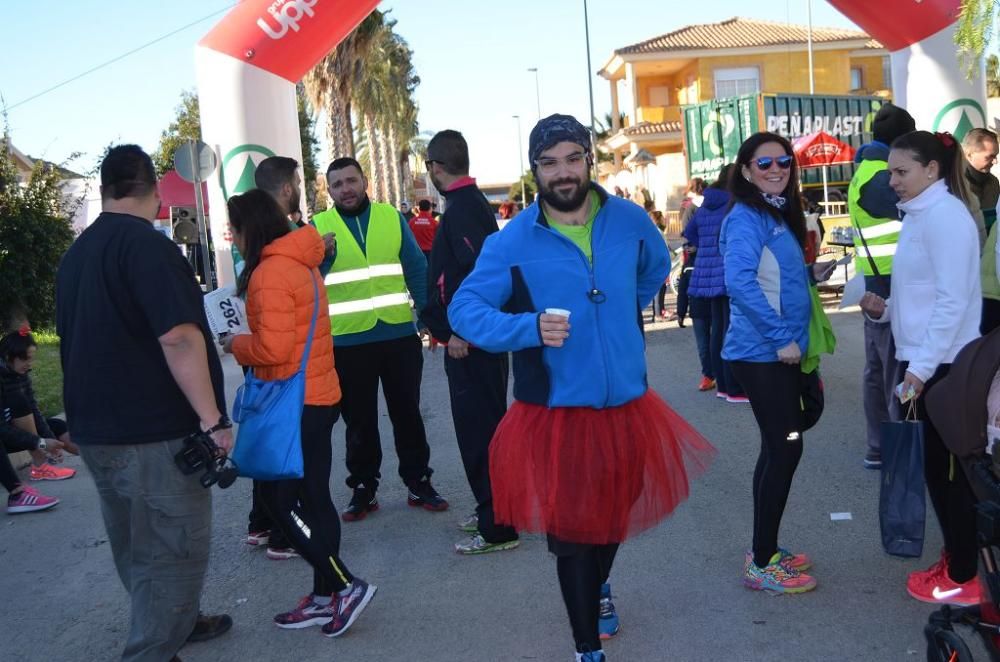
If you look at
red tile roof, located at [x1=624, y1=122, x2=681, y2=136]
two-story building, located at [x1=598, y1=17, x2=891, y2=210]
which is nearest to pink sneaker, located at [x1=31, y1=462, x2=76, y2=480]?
two-story building, located at [x1=598, y1=17, x2=891, y2=210]

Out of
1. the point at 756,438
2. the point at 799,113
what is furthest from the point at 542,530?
the point at 799,113

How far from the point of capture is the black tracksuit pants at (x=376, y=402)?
5883 mm

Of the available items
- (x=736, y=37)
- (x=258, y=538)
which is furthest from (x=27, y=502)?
(x=736, y=37)

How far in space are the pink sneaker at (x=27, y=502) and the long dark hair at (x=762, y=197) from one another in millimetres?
5103

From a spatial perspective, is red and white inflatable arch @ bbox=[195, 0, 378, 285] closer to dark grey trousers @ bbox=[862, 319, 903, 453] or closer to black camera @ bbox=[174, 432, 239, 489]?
dark grey trousers @ bbox=[862, 319, 903, 453]

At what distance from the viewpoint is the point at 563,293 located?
3.59 m

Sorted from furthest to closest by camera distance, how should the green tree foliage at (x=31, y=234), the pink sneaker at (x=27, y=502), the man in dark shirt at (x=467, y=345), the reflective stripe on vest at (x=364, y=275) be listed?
the green tree foliage at (x=31, y=234) → the pink sneaker at (x=27, y=502) → the reflective stripe on vest at (x=364, y=275) → the man in dark shirt at (x=467, y=345)

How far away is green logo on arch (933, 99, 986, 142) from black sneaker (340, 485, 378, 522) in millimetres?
7424

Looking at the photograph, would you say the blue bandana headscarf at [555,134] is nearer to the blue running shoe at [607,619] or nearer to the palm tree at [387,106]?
the blue running shoe at [607,619]

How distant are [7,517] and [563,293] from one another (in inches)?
198

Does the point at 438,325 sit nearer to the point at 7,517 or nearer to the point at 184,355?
the point at 184,355

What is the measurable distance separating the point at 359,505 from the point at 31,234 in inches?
364

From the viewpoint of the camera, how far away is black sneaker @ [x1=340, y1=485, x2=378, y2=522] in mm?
6164

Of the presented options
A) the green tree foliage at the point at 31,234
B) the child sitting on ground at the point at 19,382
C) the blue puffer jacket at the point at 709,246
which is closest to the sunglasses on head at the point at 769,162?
the blue puffer jacket at the point at 709,246
